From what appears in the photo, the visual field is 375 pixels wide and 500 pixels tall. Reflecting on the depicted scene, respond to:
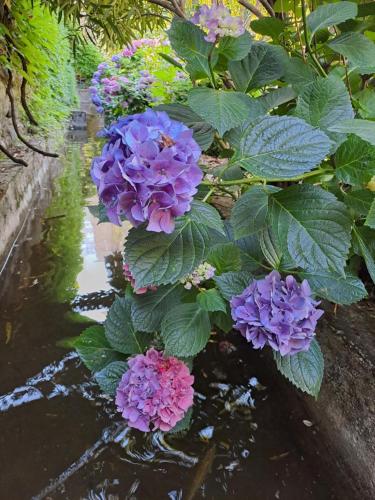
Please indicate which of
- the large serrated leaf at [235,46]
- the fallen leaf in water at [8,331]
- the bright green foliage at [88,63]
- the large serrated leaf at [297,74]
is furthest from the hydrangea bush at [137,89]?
the bright green foliage at [88,63]

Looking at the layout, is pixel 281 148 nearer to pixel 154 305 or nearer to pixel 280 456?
pixel 154 305

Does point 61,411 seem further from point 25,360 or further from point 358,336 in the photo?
point 358,336

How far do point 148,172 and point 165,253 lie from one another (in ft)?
0.46

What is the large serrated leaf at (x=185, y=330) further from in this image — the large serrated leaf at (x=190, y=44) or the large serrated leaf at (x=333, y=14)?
the large serrated leaf at (x=333, y=14)

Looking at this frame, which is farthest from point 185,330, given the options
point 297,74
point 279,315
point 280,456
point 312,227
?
point 297,74

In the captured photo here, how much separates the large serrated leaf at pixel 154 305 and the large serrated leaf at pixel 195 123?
30 cm

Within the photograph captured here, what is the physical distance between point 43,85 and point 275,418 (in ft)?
16.4

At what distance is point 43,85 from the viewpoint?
495 centimetres

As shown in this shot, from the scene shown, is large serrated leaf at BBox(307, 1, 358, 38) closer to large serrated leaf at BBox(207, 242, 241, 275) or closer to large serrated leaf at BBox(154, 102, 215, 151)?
large serrated leaf at BBox(154, 102, 215, 151)

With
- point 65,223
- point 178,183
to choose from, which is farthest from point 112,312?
point 65,223

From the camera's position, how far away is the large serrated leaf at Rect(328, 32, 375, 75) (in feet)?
2.49

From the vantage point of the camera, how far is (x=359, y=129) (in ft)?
1.53

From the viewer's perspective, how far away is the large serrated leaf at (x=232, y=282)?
70cm

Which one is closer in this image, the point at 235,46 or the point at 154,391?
the point at 235,46
